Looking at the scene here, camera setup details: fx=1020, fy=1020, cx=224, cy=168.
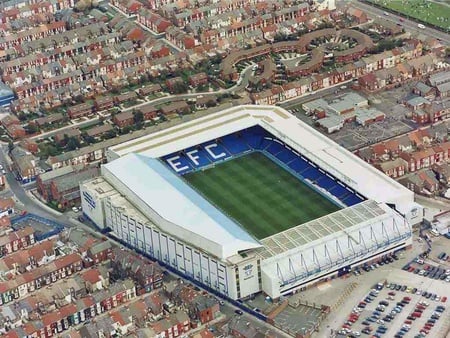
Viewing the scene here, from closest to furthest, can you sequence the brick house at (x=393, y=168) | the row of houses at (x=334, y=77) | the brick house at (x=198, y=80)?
1. the brick house at (x=393, y=168)
2. the row of houses at (x=334, y=77)
3. the brick house at (x=198, y=80)

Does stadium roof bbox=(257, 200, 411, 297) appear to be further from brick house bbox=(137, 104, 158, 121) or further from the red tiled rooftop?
brick house bbox=(137, 104, 158, 121)

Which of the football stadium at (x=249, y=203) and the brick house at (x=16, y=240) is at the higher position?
the football stadium at (x=249, y=203)

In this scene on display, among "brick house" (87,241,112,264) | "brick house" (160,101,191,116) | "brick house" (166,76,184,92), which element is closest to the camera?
"brick house" (87,241,112,264)

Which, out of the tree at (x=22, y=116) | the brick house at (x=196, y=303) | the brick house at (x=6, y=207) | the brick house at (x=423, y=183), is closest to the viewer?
the brick house at (x=196, y=303)

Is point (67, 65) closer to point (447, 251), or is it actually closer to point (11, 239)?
point (11, 239)

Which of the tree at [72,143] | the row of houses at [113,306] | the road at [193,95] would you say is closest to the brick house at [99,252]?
the row of houses at [113,306]

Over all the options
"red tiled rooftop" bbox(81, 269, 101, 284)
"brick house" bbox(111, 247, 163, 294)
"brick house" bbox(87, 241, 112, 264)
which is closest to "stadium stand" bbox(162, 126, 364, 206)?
"brick house" bbox(87, 241, 112, 264)

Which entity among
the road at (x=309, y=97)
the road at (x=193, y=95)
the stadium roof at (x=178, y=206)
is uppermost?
the stadium roof at (x=178, y=206)

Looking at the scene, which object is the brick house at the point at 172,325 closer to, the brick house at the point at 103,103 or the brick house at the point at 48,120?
the brick house at the point at 48,120
